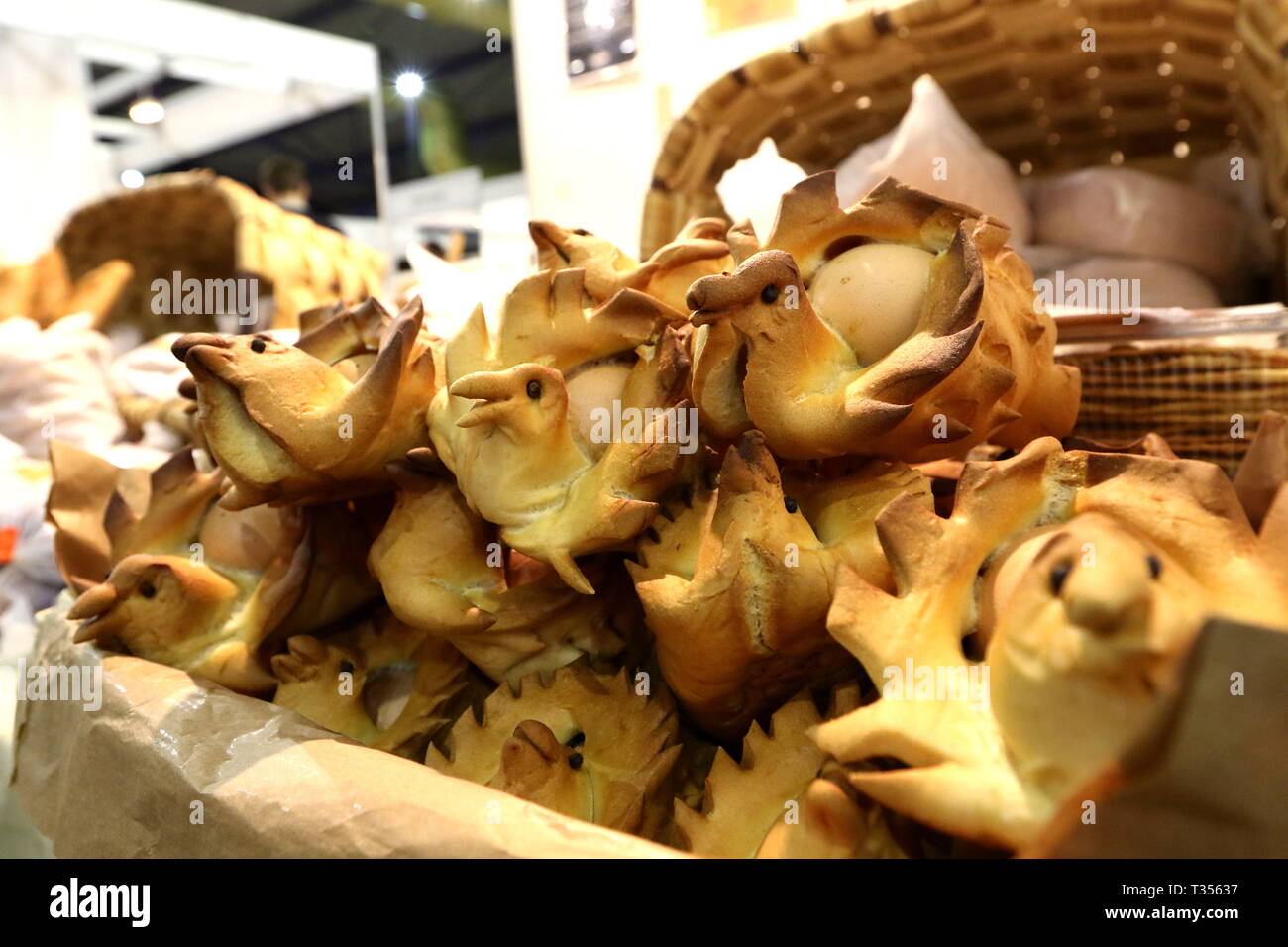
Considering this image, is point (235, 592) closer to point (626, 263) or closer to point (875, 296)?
point (626, 263)

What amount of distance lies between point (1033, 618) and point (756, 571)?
0.54 feet

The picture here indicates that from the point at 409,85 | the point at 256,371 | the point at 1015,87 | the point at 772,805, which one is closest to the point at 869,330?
the point at 772,805

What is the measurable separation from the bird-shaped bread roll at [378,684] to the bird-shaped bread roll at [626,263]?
0.92 feet

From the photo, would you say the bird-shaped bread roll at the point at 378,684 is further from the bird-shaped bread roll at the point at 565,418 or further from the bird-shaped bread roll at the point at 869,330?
the bird-shaped bread roll at the point at 869,330

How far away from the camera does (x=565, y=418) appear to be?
56 cm

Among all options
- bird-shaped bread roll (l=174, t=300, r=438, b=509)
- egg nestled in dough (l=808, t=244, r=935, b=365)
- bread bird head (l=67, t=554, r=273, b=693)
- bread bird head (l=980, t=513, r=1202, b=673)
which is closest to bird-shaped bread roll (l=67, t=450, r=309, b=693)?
bread bird head (l=67, t=554, r=273, b=693)

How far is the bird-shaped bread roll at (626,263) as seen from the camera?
623 mm

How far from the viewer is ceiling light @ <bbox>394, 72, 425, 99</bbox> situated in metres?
4.22

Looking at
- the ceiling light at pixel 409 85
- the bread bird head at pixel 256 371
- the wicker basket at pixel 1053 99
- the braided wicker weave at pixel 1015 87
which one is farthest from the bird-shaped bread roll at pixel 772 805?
the ceiling light at pixel 409 85

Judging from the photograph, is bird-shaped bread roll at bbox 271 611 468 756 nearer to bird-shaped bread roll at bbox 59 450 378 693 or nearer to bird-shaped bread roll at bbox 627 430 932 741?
bird-shaped bread roll at bbox 59 450 378 693

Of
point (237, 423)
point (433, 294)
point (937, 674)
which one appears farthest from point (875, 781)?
point (433, 294)

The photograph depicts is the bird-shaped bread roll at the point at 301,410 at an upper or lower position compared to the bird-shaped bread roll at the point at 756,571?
Answer: upper
